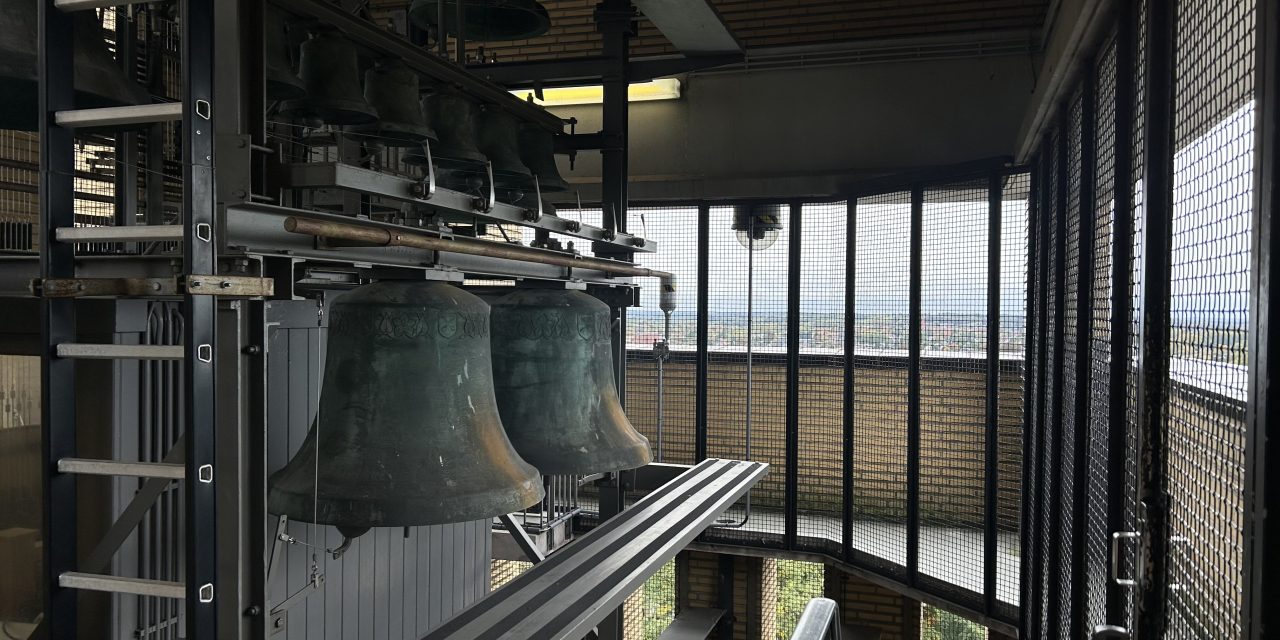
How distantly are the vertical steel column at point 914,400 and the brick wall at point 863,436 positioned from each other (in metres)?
0.05

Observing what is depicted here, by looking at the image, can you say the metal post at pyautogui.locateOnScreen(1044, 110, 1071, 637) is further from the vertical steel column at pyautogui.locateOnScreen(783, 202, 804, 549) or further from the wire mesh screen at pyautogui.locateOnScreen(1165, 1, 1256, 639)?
the vertical steel column at pyautogui.locateOnScreen(783, 202, 804, 549)

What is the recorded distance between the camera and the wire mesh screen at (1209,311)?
123cm

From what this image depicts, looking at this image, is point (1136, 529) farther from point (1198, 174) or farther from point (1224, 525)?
point (1198, 174)

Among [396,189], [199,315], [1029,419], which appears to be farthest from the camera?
[1029,419]

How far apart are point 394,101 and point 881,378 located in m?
3.84

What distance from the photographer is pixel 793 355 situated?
5.76 meters

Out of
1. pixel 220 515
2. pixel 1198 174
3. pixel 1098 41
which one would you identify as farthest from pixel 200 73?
pixel 1098 41

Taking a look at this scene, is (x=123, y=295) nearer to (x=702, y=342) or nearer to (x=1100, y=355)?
(x=1100, y=355)

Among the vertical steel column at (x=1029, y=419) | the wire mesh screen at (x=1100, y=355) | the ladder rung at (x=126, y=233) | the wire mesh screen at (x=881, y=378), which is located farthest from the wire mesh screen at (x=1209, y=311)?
the wire mesh screen at (x=881, y=378)

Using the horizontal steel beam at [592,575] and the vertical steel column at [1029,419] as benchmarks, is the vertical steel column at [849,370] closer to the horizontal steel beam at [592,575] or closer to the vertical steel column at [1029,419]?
the vertical steel column at [1029,419]

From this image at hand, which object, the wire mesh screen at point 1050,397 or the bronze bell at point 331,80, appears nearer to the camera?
the bronze bell at point 331,80

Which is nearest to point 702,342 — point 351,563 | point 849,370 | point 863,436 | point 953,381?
point 849,370

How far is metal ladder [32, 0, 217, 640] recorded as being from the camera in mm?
1362

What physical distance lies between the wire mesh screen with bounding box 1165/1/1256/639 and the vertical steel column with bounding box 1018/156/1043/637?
249cm
